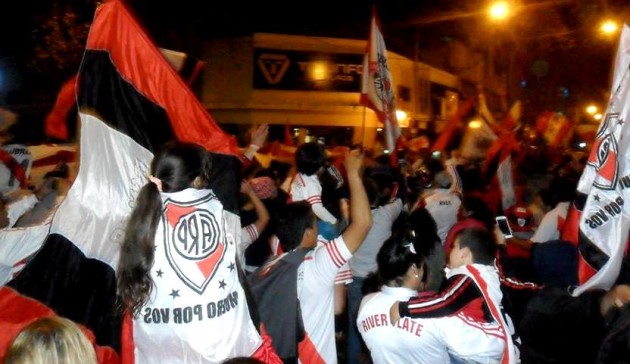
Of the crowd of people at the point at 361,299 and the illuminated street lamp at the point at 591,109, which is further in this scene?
the illuminated street lamp at the point at 591,109

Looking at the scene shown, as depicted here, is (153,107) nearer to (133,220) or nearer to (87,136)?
(87,136)

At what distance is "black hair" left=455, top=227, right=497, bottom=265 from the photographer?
12.7ft

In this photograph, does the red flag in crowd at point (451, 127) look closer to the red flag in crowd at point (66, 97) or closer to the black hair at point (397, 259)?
the red flag in crowd at point (66, 97)

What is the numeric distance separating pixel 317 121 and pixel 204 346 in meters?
22.7

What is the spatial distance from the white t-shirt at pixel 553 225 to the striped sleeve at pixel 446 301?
3.39 meters

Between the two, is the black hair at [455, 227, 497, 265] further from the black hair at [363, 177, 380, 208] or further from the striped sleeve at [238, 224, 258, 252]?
the black hair at [363, 177, 380, 208]

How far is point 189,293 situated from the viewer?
3195mm

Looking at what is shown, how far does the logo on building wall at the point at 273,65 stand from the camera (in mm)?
24500

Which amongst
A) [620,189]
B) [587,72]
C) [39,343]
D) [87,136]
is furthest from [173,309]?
[587,72]

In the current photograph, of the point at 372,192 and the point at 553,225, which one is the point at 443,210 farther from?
the point at 372,192

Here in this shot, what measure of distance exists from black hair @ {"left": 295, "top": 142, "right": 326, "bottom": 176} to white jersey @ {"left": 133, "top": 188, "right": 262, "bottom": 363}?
386 centimetres

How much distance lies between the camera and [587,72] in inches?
1585

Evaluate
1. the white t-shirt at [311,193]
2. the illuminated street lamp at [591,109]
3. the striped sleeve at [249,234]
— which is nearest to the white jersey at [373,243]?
the white t-shirt at [311,193]

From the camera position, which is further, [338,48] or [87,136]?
[338,48]
